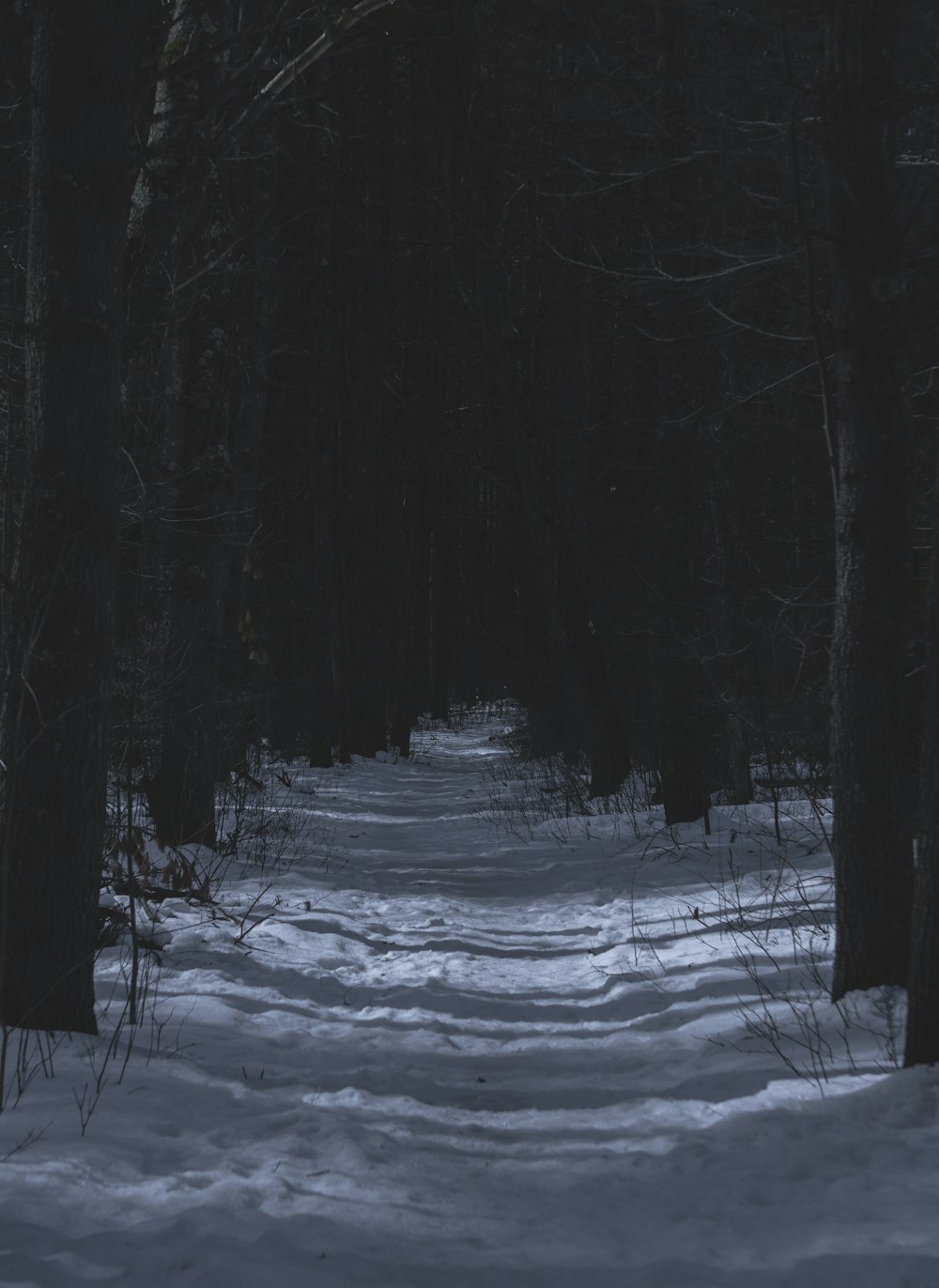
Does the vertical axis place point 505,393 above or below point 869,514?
above

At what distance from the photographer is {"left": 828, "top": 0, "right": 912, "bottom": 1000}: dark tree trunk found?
462cm

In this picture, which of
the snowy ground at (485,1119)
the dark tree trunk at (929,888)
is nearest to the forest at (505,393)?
the dark tree trunk at (929,888)

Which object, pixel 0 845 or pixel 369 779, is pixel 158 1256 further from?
pixel 369 779

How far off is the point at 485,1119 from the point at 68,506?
2.84 meters

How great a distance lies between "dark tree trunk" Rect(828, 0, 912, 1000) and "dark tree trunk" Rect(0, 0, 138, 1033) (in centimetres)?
313

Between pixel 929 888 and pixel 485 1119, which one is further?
pixel 485 1119

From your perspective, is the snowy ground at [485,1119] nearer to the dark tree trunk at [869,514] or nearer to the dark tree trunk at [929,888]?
the dark tree trunk at [929,888]

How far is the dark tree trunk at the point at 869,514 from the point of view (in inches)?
182

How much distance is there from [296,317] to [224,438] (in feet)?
33.2

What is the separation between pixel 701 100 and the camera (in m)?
7.12

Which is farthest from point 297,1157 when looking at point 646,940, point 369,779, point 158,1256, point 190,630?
point 369,779

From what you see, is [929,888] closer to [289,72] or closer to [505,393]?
[289,72]

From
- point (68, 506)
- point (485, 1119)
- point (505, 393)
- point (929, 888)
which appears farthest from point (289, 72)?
point (505, 393)

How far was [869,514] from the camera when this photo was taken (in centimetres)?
469
